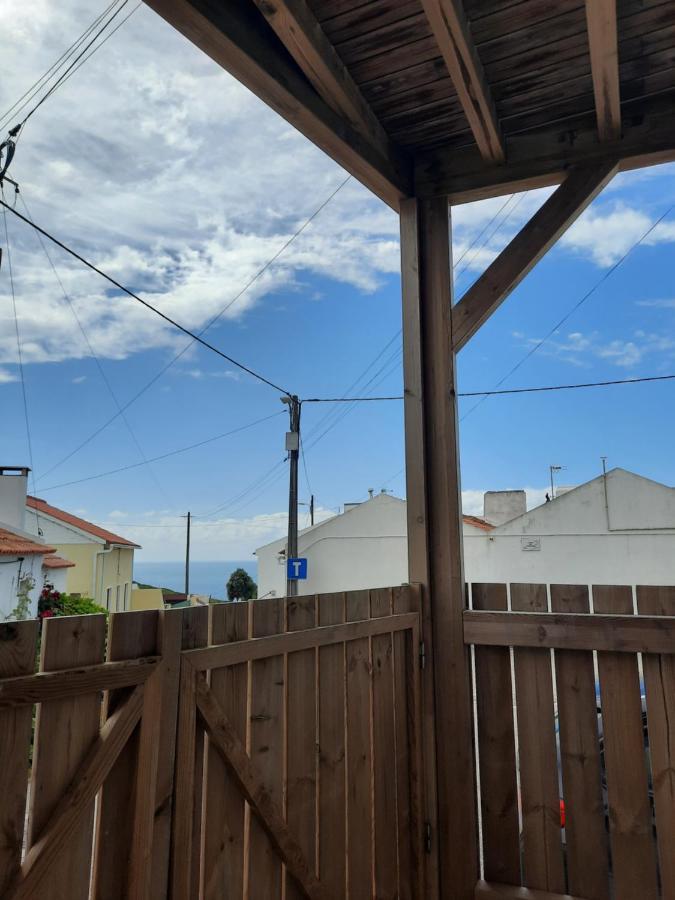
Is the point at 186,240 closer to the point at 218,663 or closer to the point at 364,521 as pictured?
the point at 364,521

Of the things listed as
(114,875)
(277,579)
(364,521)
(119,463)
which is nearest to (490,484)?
(364,521)

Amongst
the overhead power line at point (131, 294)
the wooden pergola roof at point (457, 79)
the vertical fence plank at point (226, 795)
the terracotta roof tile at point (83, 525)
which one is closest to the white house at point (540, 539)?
the overhead power line at point (131, 294)

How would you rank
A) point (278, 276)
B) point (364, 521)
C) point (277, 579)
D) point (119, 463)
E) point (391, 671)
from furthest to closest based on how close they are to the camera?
point (278, 276) < point (119, 463) < point (277, 579) < point (364, 521) < point (391, 671)

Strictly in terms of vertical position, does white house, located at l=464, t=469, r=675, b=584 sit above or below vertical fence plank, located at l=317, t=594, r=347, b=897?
above

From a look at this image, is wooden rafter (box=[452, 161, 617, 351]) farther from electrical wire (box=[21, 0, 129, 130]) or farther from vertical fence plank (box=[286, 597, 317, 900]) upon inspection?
electrical wire (box=[21, 0, 129, 130])

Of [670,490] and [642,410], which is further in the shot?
[642,410]

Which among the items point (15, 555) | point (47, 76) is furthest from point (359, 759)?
point (47, 76)

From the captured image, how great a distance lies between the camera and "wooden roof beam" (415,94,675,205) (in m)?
1.85

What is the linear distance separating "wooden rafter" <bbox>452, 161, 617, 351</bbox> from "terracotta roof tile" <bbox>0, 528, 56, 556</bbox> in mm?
4236

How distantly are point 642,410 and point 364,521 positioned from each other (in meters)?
7.79

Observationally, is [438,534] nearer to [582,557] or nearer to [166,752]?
[166,752]

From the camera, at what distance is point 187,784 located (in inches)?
43.1

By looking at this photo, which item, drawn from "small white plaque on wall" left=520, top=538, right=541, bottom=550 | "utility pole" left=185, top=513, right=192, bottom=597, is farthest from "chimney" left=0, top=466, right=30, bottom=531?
"utility pole" left=185, top=513, right=192, bottom=597

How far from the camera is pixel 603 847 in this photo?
168cm
